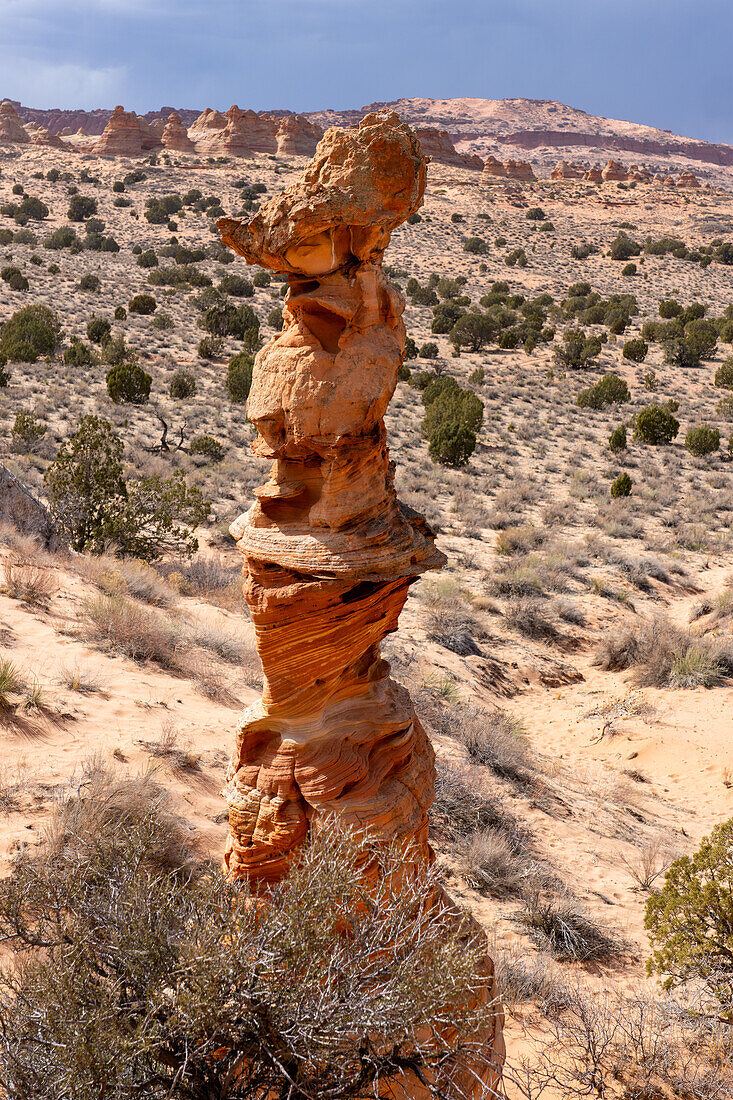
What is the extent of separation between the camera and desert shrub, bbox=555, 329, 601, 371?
36603 millimetres

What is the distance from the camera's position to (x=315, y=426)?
3947mm

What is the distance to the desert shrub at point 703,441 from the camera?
25641 mm

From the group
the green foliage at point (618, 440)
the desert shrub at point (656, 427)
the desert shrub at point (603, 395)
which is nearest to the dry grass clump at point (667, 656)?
the green foliage at point (618, 440)

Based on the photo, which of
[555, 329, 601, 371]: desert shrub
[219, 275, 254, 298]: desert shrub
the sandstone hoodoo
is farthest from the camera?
[219, 275, 254, 298]: desert shrub

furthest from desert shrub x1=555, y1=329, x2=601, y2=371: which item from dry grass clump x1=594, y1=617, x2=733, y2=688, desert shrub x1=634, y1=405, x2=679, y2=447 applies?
dry grass clump x1=594, y1=617, x2=733, y2=688

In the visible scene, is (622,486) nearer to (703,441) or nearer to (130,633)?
(703,441)

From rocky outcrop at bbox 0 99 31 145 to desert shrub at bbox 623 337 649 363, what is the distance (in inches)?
3083

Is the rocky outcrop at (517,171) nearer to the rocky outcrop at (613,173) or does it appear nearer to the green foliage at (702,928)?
the rocky outcrop at (613,173)

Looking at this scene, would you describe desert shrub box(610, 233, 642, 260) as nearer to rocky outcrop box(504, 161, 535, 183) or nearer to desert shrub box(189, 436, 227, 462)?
rocky outcrop box(504, 161, 535, 183)

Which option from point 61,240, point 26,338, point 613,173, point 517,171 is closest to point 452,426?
point 26,338

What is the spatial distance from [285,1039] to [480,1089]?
72.1 inches

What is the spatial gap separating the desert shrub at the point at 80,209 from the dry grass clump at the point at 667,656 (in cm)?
5362

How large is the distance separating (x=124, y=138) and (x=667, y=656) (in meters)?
85.6

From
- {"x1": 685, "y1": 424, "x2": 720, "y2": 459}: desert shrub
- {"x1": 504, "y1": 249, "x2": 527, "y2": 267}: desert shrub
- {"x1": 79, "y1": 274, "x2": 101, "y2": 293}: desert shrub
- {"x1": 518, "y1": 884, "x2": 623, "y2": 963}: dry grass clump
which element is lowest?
{"x1": 518, "y1": 884, "x2": 623, "y2": 963}: dry grass clump
